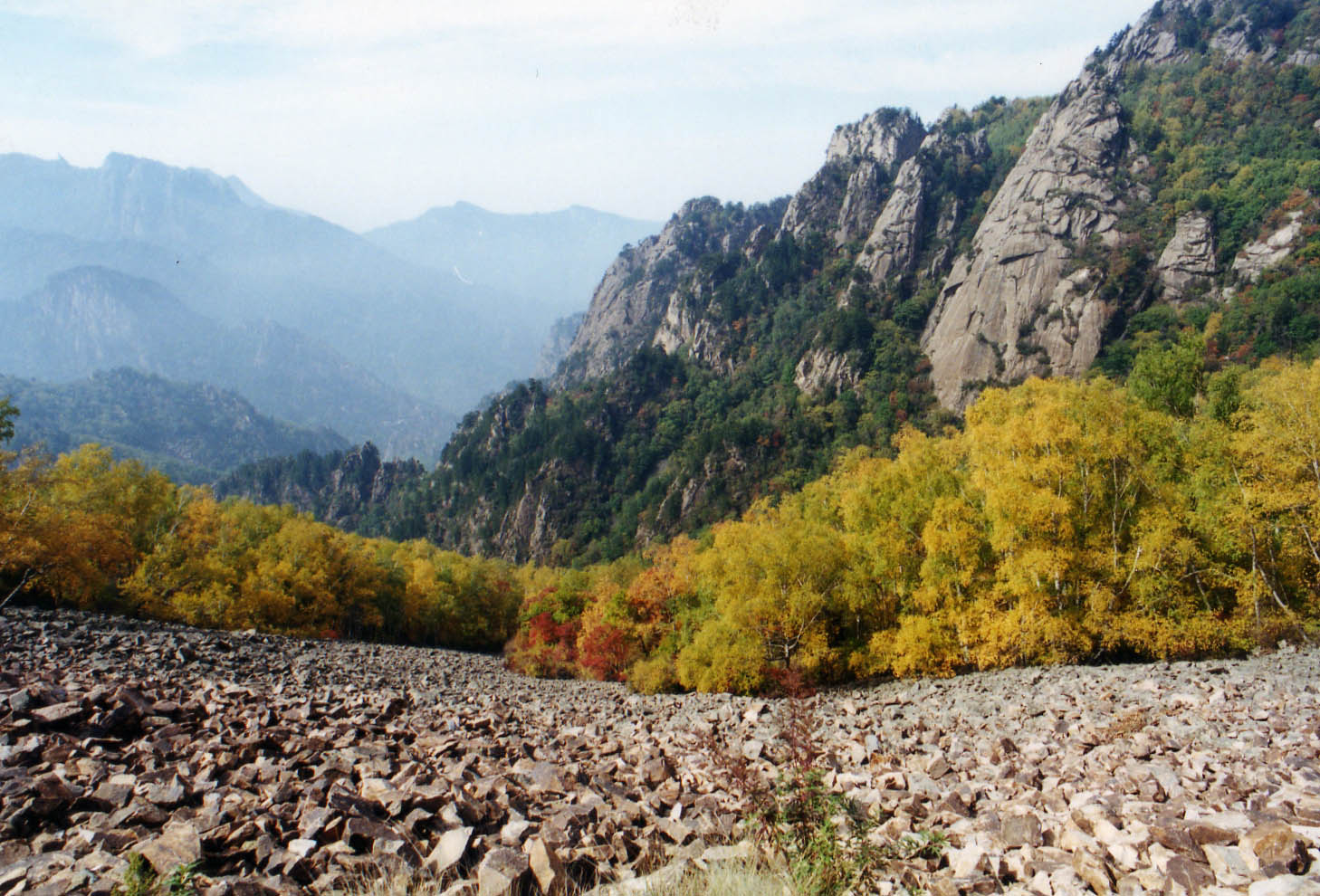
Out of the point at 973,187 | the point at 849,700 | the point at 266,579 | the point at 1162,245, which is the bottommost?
the point at 266,579

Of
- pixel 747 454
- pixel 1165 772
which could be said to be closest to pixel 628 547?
pixel 747 454

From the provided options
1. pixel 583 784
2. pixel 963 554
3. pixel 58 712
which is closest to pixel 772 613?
pixel 963 554

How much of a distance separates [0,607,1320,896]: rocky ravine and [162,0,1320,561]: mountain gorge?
3493 inches

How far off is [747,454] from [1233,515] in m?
117

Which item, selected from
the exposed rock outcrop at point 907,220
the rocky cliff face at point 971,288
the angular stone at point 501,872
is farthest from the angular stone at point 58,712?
the exposed rock outcrop at point 907,220

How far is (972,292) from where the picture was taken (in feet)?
431

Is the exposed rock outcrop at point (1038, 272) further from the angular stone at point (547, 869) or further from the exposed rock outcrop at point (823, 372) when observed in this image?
the angular stone at point (547, 869)

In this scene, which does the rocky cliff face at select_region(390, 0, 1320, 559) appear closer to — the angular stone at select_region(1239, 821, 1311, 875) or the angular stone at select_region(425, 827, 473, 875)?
the angular stone at select_region(1239, 821, 1311, 875)

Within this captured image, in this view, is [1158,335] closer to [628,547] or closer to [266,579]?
[628,547]

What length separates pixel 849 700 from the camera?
25.5 meters

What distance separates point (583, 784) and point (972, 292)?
141344 millimetres

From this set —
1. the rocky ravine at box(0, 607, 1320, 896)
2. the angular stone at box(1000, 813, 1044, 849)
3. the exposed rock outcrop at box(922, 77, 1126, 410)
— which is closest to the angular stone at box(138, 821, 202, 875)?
the rocky ravine at box(0, 607, 1320, 896)

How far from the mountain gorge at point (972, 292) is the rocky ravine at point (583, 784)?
291 ft

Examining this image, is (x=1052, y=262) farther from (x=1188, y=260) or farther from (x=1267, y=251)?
(x=1267, y=251)
